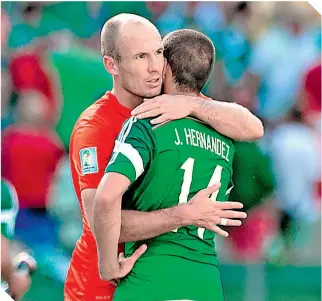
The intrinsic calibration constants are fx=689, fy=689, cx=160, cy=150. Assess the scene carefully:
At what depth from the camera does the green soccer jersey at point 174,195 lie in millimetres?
1642

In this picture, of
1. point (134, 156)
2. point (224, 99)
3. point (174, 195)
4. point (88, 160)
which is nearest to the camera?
point (134, 156)

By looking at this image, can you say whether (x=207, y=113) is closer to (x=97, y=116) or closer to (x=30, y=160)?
(x=97, y=116)

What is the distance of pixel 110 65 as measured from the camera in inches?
72.6

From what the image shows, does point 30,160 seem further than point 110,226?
Yes

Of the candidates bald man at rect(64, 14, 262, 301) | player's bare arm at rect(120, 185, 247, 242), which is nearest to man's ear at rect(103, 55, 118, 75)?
bald man at rect(64, 14, 262, 301)

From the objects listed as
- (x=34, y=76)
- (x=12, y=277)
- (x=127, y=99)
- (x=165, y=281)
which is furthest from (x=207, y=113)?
(x=12, y=277)

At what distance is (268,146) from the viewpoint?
6.53 ft

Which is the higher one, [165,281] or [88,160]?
[88,160]

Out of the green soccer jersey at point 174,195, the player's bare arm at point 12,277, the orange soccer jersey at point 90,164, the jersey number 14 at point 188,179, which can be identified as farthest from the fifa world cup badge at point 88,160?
the player's bare arm at point 12,277

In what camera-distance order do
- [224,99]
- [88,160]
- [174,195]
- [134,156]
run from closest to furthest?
1. [134,156]
2. [174,195]
3. [88,160]
4. [224,99]

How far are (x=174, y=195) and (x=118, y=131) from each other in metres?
0.23

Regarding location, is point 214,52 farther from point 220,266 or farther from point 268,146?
point 220,266

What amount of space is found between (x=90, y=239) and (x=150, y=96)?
0.41 m

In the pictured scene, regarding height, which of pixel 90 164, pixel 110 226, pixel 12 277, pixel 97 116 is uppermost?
pixel 97 116
